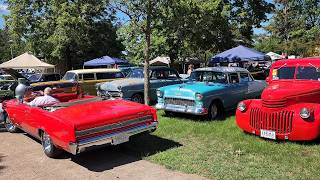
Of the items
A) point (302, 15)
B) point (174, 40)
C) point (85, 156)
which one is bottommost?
point (85, 156)

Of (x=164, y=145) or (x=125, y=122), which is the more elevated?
(x=125, y=122)

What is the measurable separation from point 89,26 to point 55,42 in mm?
3322

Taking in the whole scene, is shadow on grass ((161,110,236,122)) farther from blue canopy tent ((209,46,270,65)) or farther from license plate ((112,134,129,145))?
blue canopy tent ((209,46,270,65))

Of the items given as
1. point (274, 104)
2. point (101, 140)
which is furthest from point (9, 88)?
point (274, 104)

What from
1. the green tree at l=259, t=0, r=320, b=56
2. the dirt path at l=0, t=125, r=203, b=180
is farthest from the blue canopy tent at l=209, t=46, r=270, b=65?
the green tree at l=259, t=0, r=320, b=56

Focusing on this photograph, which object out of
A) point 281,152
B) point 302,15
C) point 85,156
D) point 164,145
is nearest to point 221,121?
point 164,145

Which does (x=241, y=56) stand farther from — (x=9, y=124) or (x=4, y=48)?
(x=4, y=48)

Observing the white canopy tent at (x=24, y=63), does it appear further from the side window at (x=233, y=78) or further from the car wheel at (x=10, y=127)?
the side window at (x=233, y=78)

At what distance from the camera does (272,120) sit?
781cm

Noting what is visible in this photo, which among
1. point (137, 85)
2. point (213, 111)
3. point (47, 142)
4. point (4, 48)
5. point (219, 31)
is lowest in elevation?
point (47, 142)

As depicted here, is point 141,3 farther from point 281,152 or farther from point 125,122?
point 281,152

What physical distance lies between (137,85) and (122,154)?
6.91 meters

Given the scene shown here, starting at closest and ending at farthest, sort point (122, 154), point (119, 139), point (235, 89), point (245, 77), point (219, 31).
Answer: point (119, 139), point (122, 154), point (235, 89), point (245, 77), point (219, 31)

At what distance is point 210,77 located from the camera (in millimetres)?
11883
